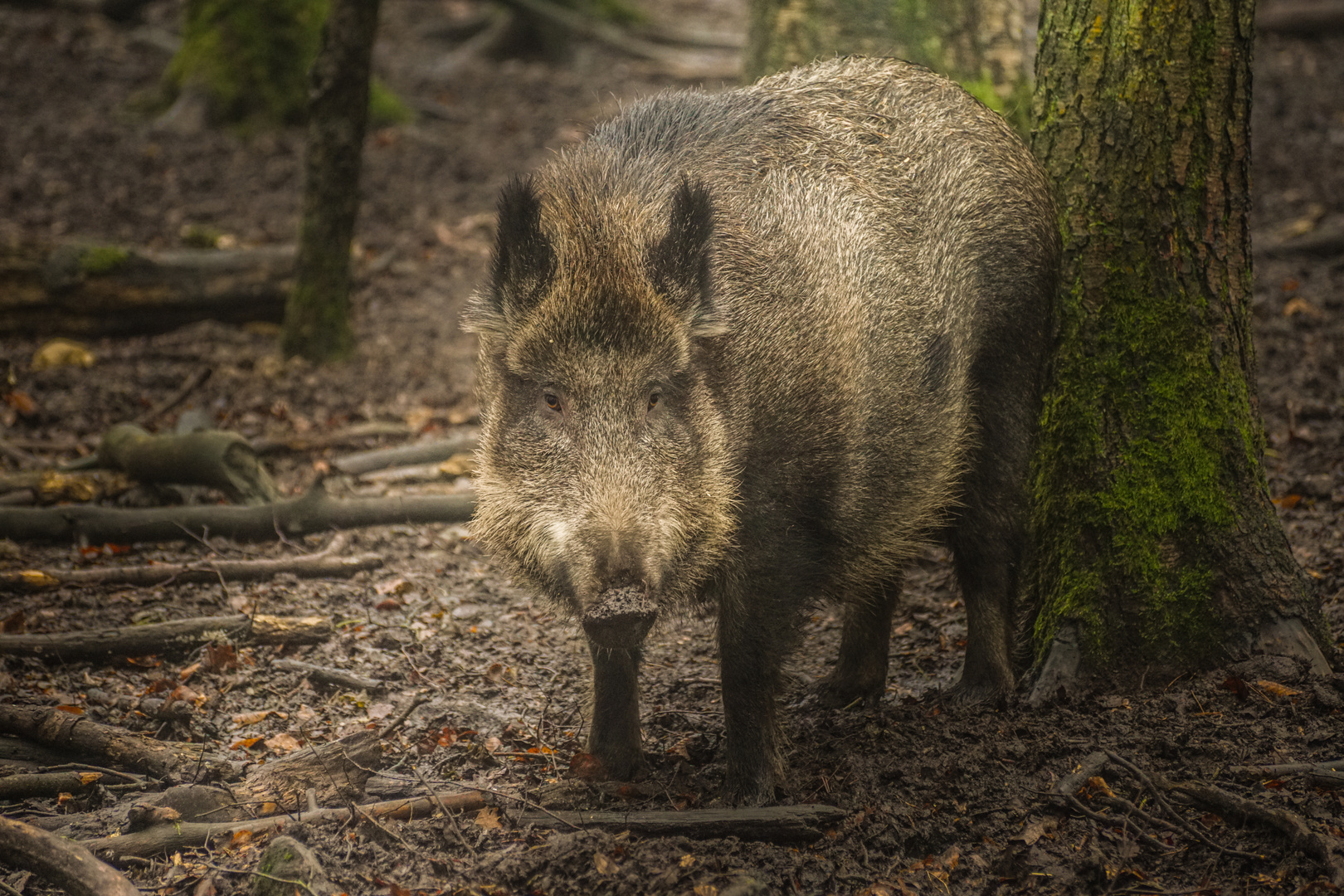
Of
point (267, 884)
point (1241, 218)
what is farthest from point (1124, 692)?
point (267, 884)

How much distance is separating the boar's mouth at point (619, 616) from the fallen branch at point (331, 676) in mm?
1735

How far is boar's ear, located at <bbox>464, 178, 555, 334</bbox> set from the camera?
366 cm

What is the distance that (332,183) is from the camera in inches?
308

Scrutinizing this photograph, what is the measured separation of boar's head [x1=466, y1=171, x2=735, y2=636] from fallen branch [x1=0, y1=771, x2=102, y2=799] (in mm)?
1571

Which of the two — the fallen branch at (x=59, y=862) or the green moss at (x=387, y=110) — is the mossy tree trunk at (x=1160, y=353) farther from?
the green moss at (x=387, y=110)

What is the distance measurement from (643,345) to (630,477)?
1.44ft

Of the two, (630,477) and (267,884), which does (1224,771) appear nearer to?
(630,477)

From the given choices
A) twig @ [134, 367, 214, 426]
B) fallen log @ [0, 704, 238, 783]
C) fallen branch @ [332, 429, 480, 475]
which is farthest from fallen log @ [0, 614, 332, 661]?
twig @ [134, 367, 214, 426]

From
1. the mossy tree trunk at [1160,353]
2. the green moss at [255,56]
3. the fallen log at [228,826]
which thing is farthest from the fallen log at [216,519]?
Answer: the green moss at [255,56]

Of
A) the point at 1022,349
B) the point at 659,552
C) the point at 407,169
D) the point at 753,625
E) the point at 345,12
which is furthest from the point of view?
the point at 407,169

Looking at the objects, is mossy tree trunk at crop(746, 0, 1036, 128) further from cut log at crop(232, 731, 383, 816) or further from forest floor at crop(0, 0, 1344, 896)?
cut log at crop(232, 731, 383, 816)

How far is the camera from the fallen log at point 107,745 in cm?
375

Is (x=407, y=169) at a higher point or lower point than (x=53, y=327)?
higher

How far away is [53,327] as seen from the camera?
8016 mm
